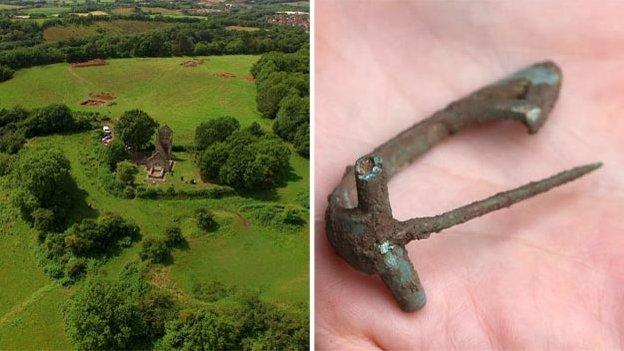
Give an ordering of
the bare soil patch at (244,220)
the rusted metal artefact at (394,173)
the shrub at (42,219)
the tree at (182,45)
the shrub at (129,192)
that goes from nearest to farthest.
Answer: the rusted metal artefact at (394,173) < the shrub at (42,219) < the shrub at (129,192) < the bare soil patch at (244,220) < the tree at (182,45)

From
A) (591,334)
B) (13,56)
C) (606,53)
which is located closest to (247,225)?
(13,56)

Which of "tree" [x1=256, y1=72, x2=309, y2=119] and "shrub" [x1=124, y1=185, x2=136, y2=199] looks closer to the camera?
"shrub" [x1=124, y1=185, x2=136, y2=199]

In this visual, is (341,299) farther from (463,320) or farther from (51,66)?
(51,66)

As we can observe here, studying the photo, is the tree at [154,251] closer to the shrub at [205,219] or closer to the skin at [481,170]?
the shrub at [205,219]

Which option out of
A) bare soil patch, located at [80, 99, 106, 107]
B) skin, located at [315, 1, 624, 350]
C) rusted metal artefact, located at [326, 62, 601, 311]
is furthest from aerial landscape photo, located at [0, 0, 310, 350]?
rusted metal artefact, located at [326, 62, 601, 311]

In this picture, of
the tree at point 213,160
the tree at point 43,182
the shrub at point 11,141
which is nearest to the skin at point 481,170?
the tree at point 213,160

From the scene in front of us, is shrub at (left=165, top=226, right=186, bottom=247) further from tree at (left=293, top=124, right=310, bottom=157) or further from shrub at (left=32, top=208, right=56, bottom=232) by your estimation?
tree at (left=293, top=124, right=310, bottom=157)

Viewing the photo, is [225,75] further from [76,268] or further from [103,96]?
[76,268]
